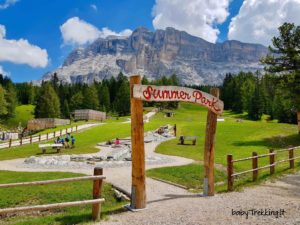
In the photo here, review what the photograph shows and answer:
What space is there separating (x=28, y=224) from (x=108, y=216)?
2803mm

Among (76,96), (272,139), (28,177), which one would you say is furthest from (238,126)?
(76,96)

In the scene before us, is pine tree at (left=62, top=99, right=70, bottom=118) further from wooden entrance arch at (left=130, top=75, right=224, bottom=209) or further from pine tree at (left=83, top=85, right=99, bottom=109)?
wooden entrance arch at (left=130, top=75, right=224, bottom=209)

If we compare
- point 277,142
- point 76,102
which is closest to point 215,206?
point 277,142

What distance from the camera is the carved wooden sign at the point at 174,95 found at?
42.4ft

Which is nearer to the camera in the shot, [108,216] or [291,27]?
[108,216]

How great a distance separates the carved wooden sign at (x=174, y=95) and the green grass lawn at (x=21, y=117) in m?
113

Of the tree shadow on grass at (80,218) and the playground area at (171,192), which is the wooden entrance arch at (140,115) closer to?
the playground area at (171,192)

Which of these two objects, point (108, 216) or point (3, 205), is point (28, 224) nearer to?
point (108, 216)

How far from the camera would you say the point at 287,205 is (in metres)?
13.4

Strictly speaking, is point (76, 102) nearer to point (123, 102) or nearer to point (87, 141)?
point (123, 102)

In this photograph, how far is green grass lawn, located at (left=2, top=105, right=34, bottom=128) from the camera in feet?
406

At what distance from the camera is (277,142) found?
4222 cm

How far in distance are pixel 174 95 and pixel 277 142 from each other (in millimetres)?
31659

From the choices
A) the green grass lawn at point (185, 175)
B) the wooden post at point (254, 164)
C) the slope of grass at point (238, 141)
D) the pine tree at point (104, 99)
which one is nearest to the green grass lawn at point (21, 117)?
the pine tree at point (104, 99)
